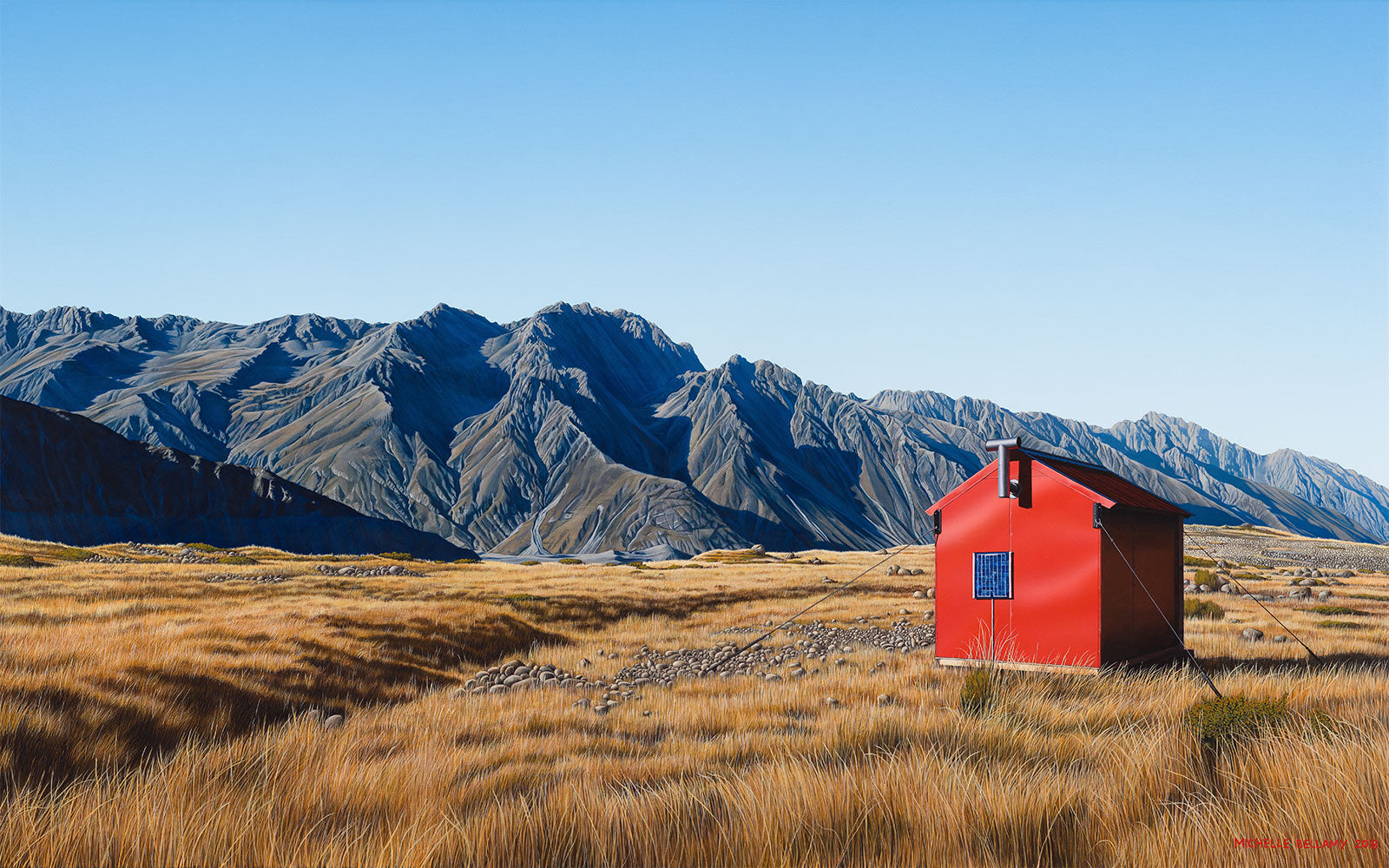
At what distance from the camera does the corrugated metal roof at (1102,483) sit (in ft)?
54.0

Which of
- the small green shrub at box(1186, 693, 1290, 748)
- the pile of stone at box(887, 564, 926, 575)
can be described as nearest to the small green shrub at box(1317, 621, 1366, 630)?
the small green shrub at box(1186, 693, 1290, 748)

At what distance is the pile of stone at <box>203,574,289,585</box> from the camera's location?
31.3 meters

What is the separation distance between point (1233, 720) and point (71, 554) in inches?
2065

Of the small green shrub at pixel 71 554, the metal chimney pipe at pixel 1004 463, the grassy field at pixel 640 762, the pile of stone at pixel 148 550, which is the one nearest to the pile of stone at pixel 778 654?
the grassy field at pixel 640 762

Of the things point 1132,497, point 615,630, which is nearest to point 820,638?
point 615,630

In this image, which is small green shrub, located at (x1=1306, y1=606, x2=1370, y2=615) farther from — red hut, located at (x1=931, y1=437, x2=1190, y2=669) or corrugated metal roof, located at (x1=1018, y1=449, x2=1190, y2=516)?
red hut, located at (x1=931, y1=437, x2=1190, y2=669)

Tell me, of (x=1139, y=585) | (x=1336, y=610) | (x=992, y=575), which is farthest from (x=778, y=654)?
(x=1336, y=610)

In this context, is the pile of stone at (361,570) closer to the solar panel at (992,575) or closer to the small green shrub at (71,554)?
the small green shrub at (71,554)

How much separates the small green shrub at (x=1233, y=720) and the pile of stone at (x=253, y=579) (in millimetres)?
30618

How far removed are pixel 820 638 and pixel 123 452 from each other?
433ft

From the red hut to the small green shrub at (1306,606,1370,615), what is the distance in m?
14.2

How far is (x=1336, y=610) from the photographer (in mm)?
28594

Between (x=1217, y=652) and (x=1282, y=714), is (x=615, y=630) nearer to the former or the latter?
(x=1217, y=652)

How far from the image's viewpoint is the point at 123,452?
4833 inches
